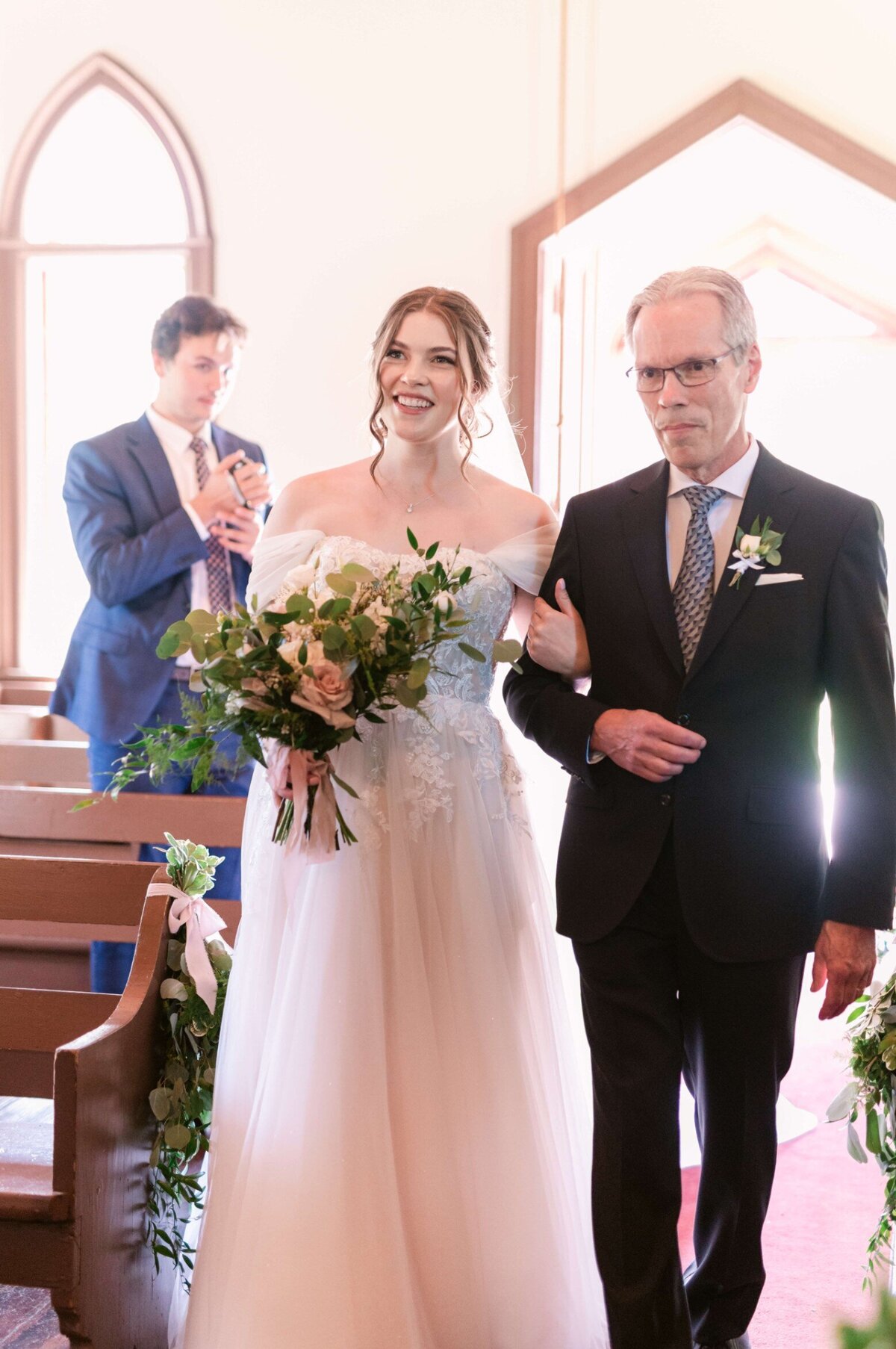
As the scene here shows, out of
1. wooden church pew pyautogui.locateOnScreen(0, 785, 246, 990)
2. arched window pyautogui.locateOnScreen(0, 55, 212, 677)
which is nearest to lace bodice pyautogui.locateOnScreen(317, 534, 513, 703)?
wooden church pew pyautogui.locateOnScreen(0, 785, 246, 990)

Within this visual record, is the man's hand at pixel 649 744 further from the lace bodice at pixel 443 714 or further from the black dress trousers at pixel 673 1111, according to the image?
the lace bodice at pixel 443 714

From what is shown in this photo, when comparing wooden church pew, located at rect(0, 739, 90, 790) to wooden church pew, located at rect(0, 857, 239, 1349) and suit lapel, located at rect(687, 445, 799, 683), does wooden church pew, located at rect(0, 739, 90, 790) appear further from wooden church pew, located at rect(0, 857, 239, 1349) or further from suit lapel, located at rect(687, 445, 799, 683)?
suit lapel, located at rect(687, 445, 799, 683)

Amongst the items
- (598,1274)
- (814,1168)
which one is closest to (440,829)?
(598,1274)

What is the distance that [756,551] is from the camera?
2270mm

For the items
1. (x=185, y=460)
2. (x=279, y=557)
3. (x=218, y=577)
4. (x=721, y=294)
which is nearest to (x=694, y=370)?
(x=721, y=294)

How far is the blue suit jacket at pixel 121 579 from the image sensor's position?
4.00 meters

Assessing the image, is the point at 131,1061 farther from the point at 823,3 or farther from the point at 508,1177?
the point at 823,3

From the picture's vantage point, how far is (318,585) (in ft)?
8.41

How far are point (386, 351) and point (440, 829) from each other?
98cm

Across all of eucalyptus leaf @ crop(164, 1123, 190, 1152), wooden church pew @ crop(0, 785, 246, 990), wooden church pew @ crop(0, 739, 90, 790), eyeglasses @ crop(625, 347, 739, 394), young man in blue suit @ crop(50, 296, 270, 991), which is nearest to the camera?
eyeglasses @ crop(625, 347, 739, 394)

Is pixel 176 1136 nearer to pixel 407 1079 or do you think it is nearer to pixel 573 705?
pixel 407 1079

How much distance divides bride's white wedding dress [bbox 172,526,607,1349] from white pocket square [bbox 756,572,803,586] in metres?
0.60

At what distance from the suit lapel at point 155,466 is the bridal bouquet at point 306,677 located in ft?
6.18

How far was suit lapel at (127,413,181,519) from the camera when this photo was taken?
4137 mm
